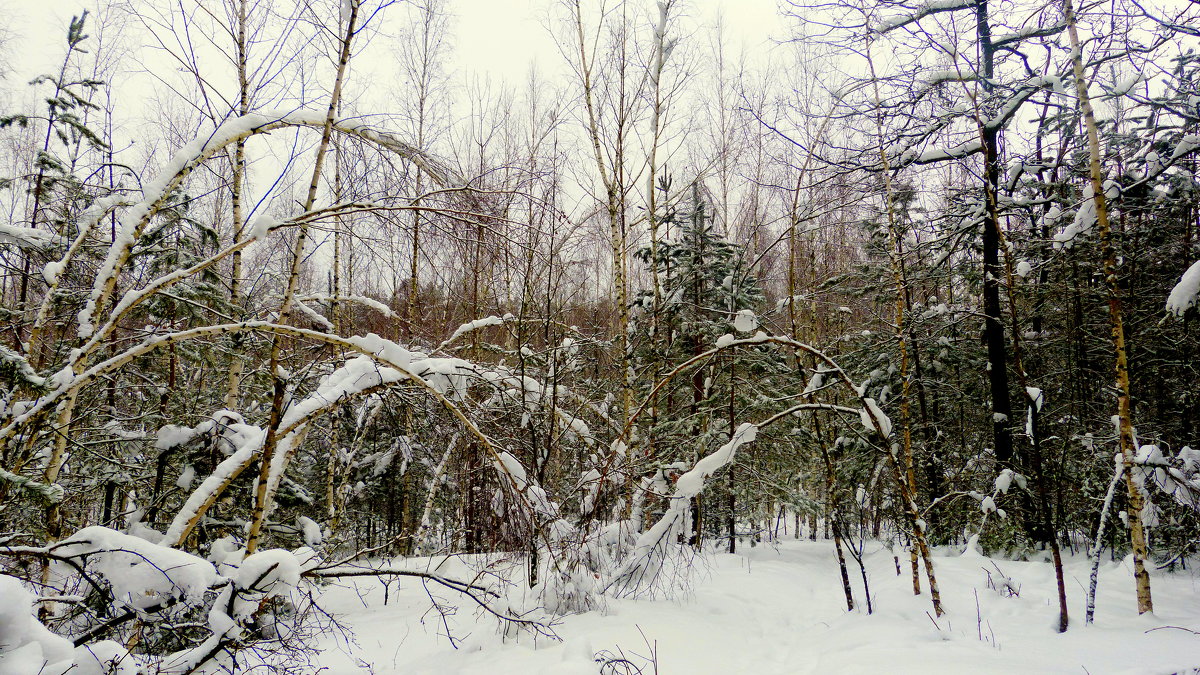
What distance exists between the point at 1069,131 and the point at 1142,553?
623cm

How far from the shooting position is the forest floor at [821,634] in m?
4.11

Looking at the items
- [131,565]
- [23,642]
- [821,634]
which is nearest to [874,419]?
[821,634]

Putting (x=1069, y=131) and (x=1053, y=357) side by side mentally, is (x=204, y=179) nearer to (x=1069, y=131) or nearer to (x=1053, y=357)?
(x=1069, y=131)

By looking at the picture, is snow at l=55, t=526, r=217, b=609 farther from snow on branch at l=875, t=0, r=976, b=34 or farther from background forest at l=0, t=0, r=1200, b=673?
snow on branch at l=875, t=0, r=976, b=34

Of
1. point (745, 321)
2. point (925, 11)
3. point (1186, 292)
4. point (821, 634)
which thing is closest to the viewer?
point (745, 321)

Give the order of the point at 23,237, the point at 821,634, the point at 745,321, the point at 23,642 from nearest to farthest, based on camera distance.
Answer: the point at 23,642
the point at 23,237
the point at 745,321
the point at 821,634

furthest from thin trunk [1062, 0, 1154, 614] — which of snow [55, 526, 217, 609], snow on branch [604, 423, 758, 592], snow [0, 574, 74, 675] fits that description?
snow [0, 574, 74, 675]

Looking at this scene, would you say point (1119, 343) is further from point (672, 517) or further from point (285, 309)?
point (285, 309)

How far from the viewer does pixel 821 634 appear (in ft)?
18.2

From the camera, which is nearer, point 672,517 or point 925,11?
point 672,517

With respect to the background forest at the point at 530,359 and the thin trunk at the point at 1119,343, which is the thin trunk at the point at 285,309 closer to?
the background forest at the point at 530,359

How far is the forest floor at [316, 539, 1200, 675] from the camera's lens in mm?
4105

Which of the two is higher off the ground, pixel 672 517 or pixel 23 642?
pixel 23 642

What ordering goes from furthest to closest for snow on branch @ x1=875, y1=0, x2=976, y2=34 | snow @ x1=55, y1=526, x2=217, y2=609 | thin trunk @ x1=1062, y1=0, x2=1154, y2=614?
snow on branch @ x1=875, y1=0, x2=976, y2=34 < thin trunk @ x1=1062, y1=0, x2=1154, y2=614 < snow @ x1=55, y1=526, x2=217, y2=609
